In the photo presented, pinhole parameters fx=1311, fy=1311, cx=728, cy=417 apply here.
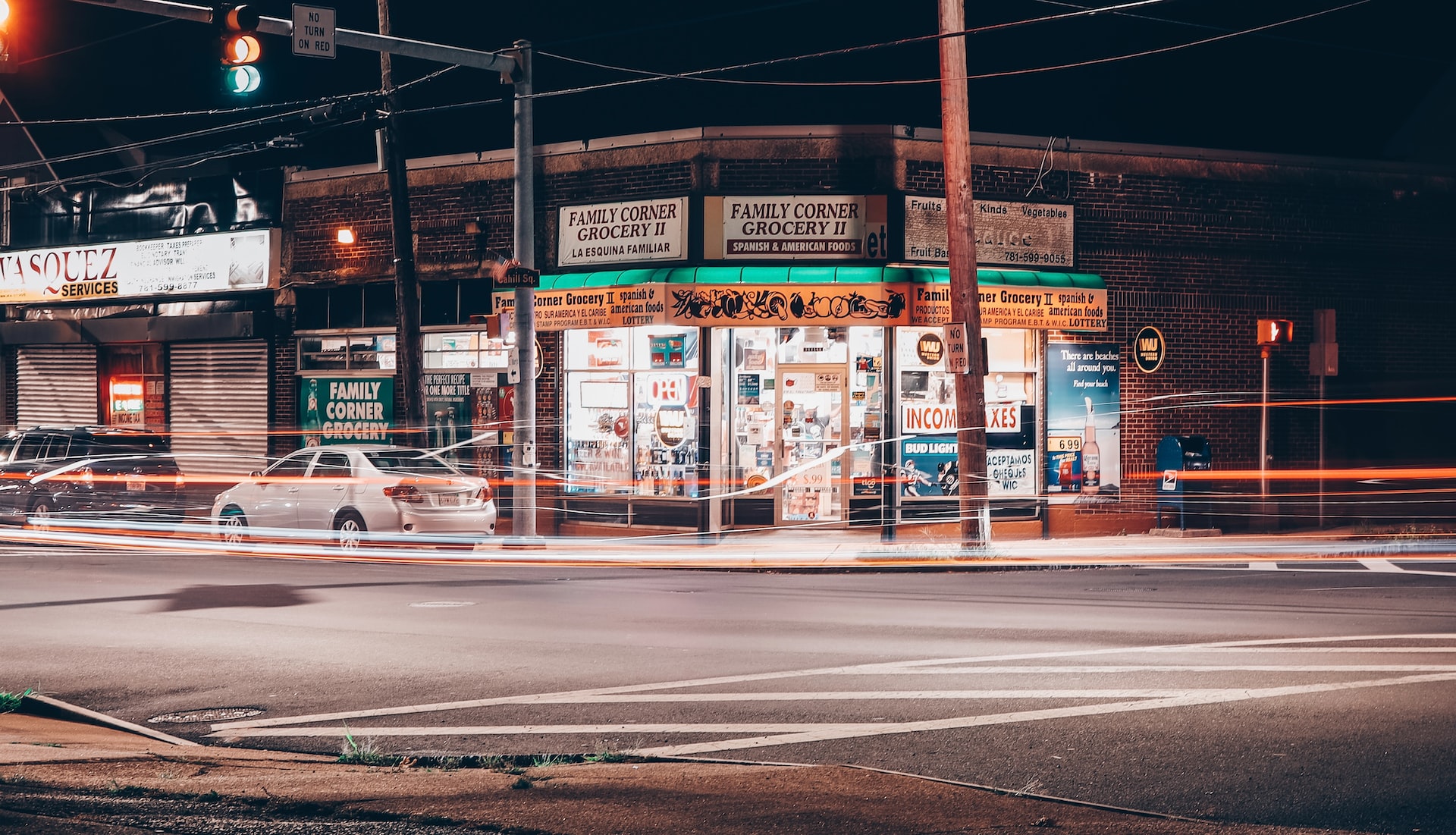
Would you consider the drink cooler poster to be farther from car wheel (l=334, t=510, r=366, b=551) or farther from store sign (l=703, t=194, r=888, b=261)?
car wheel (l=334, t=510, r=366, b=551)

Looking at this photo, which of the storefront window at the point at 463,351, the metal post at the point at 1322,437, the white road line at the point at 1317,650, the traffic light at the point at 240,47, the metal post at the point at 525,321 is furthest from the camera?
the storefront window at the point at 463,351

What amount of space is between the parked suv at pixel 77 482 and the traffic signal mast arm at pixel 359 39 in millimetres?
7860

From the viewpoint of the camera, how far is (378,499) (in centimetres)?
1730

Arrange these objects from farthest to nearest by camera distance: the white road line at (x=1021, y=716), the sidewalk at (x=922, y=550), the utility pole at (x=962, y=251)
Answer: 1. the utility pole at (x=962, y=251)
2. the sidewalk at (x=922, y=550)
3. the white road line at (x=1021, y=716)

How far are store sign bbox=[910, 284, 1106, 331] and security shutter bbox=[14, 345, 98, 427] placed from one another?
65.0 feet

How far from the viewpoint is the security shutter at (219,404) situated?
26375 mm

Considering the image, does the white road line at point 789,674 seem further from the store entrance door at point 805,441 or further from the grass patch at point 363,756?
the store entrance door at point 805,441

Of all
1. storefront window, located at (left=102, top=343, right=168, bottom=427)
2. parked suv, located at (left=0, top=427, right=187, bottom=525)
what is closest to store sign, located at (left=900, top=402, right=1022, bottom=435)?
parked suv, located at (left=0, top=427, right=187, bottom=525)

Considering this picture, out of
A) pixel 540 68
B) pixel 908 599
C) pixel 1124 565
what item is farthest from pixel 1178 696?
pixel 540 68

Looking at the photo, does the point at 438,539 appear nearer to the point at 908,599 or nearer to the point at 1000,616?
the point at 908,599

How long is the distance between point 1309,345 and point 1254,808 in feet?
60.1

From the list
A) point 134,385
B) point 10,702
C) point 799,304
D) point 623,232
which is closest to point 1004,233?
point 799,304

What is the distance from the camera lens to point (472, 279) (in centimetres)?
2356

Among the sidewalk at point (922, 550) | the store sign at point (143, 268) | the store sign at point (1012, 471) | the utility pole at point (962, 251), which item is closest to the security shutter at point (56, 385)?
the store sign at point (143, 268)
